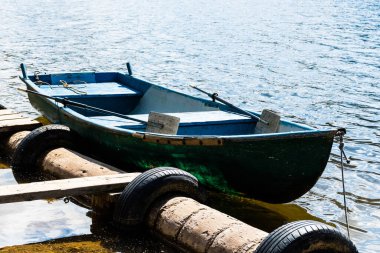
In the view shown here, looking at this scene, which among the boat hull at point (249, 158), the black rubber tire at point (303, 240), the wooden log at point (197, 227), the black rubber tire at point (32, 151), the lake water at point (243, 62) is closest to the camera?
the black rubber tire at point (303, 240)

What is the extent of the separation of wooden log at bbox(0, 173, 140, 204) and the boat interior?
220 cm

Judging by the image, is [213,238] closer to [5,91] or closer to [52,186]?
[52,186]

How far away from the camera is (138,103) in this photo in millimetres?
14406

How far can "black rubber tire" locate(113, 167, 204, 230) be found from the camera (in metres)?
8.25

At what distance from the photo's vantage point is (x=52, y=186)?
859 centimetres

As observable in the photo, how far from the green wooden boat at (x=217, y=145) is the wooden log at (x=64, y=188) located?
3.34 feet

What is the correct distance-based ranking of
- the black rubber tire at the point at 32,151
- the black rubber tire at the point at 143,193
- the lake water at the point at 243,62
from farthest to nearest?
1. the black rubber tire at the point at 32,151
2. the lake water at the point at 243,62
3. the black rubber tire at the point at 143,193

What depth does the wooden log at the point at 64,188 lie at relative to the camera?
8297 mm

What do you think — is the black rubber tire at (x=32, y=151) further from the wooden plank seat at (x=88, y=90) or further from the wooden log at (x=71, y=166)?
the wooden plank seat at (x=88, y=90)

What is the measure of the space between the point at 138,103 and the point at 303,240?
27.3 ft

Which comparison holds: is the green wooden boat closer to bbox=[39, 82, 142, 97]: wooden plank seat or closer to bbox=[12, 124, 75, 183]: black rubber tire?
bbox=[39, 82, 142, 97]: wooden plank seat

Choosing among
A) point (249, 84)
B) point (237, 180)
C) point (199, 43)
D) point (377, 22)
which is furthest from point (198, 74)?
point (377, 22)

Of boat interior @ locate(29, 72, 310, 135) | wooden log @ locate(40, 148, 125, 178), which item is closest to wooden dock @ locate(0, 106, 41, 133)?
boat interior @ locate(29, 72, 310, 135)

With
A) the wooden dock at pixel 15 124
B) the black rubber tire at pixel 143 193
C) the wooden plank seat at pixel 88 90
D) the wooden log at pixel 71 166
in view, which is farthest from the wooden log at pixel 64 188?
the wooden plank seat at pixel 88 90
